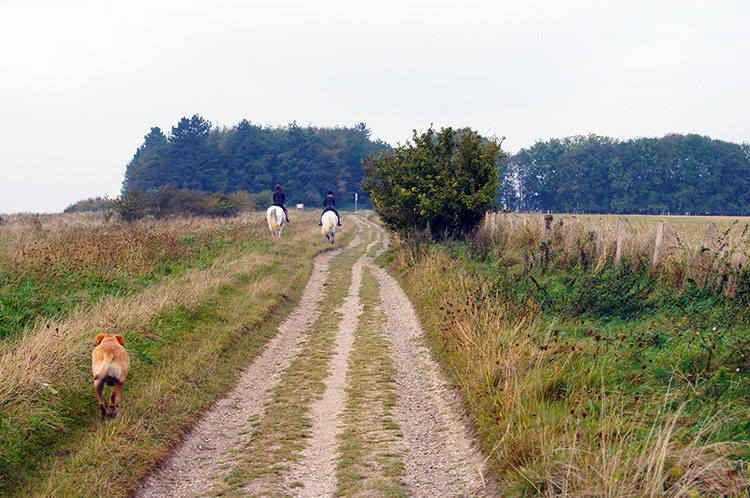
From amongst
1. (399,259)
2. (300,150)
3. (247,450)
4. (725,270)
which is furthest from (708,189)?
Result: (247,450)

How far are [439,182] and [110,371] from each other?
14.8 meters

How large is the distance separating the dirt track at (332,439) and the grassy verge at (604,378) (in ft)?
1.35

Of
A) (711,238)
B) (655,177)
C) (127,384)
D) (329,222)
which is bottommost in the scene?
(127,384)

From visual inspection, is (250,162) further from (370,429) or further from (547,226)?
(370,429)

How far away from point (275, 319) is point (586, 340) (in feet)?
23.2

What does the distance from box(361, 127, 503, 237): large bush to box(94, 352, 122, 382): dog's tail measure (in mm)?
13847

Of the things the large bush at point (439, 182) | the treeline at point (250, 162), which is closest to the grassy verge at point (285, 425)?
the large bush at point (439, 182)

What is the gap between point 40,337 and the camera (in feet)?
23.0

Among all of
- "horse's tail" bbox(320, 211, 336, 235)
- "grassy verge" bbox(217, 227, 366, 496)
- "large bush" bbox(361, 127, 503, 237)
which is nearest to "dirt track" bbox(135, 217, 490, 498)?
"grassy verge" bbox(217, 227, 366, 496)

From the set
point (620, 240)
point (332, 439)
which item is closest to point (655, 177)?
point (620, 240)

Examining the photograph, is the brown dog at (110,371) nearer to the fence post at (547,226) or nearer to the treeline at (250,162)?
the fence post at (547,226)

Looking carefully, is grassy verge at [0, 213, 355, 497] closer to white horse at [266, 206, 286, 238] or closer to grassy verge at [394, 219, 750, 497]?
grassy verge at [394, 219, 750, 497]

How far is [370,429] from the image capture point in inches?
254

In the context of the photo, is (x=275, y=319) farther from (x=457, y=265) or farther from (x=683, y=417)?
(x=683, y=417)
